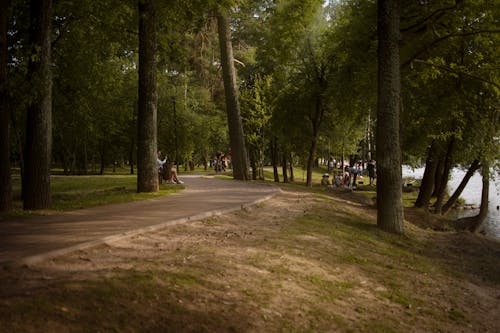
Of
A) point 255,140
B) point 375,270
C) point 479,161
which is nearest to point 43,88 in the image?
point 375,270

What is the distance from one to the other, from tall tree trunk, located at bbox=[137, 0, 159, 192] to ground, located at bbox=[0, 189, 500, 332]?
5727mm

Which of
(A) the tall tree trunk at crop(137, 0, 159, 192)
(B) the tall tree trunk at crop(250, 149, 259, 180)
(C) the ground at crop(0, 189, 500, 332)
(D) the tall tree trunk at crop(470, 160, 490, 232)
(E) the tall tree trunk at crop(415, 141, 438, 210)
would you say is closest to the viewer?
(C) the ground at crop(0, 189, 500, 332)

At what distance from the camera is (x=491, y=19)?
43.5ft

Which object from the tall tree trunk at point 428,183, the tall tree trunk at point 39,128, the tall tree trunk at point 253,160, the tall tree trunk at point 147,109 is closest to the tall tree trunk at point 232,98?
the tall tree trunk at point 147,109

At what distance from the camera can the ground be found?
4516 millimetres

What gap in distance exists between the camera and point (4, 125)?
10.8 metres

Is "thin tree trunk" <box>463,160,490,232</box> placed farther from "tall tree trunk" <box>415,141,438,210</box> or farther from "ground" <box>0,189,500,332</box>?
"ground" <box>0,189,500,332</box>

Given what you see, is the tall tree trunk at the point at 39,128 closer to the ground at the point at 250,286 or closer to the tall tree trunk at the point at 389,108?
the ground at the point at 250,286

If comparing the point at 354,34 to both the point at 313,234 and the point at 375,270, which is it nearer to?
the point at 313,234

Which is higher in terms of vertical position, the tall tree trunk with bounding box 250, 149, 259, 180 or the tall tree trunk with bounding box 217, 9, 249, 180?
the tall tree trunk with bounding box 217, 9, 249, 180

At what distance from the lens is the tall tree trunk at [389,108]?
11594 mm

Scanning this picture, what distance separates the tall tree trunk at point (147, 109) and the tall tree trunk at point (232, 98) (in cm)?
760

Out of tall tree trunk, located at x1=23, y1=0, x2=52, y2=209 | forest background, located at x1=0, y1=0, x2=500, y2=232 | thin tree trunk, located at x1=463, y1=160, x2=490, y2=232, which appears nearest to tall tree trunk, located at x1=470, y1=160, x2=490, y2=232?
thin tree trunk, located at x1=463, y1=160, x2=490, y2=232

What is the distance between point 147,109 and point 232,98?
26.8 ft
